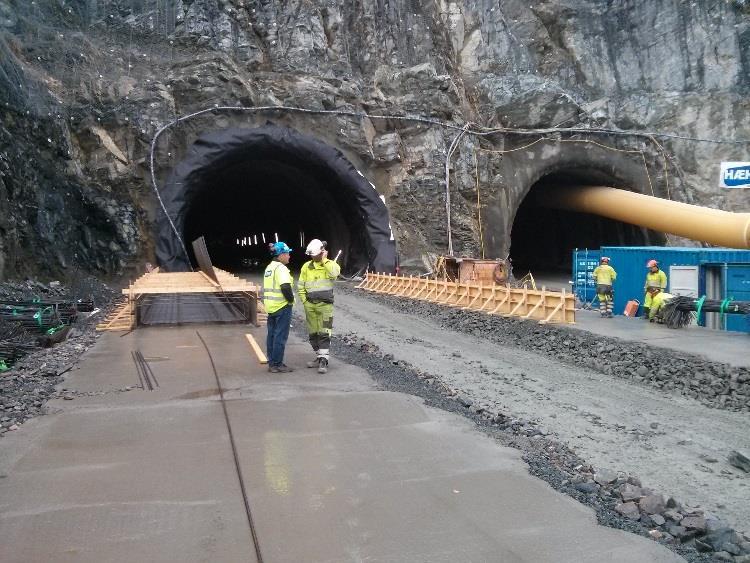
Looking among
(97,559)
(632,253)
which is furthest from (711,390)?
(632,253)

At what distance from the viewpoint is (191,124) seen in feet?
70.6

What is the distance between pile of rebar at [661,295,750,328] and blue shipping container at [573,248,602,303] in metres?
6.52

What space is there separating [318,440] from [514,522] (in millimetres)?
1810

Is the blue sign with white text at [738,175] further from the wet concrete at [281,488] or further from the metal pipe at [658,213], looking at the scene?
the metal pipe at [658,213]

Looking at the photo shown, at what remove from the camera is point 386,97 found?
24.7 meters

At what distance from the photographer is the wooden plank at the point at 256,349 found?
8004 mm

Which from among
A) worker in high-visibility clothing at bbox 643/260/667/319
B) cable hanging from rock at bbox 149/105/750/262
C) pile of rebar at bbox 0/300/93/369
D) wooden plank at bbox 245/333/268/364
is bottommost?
wooden plank at bbox 245/333/268/364

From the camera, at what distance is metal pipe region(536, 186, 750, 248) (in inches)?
620

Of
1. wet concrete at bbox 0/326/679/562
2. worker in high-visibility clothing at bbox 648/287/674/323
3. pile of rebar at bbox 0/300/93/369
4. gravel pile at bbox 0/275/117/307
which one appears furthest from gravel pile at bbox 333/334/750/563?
gravel pile at bbox 0/275/117/307

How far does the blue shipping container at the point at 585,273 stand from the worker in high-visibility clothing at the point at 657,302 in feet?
18.7

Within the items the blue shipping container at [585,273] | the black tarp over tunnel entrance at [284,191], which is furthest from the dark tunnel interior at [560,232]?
the black tarp over tunnel entrance at [284,191]

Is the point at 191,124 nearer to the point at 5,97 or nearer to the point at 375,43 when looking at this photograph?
the point at 5,97

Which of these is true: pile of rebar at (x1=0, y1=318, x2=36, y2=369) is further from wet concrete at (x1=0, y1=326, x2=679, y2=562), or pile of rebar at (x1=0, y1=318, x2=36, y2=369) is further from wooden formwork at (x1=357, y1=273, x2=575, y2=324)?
wooden formwork at (x1=357, y1=273, x2=575, y2=324)

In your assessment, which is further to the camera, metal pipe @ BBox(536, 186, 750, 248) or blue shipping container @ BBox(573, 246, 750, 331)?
metal pipe @ BBox(536, 186, 750, 248)
